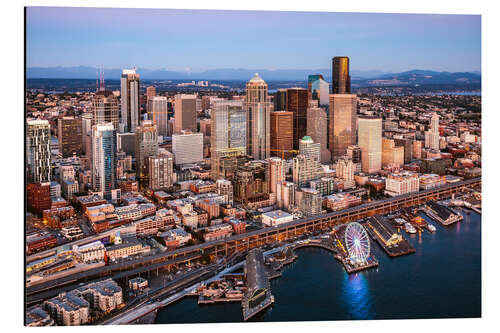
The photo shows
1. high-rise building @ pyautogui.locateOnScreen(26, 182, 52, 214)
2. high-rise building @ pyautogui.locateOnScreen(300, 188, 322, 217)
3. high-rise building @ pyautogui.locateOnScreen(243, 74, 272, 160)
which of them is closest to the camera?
high-rise building @ pyautogui.locateOnScreen(26, 182, 52, 214)

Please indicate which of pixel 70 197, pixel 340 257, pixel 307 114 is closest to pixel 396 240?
pixel 340 257

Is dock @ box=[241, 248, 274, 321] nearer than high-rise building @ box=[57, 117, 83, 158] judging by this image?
Yes

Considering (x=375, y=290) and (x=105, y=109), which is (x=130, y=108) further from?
(x=375, y=290)

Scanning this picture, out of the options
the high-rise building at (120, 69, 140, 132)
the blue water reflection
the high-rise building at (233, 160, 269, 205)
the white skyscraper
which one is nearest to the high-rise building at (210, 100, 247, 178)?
the high-rise building at (233, 160, 269, 205)

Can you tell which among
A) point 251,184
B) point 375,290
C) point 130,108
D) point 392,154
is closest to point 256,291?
point 375,290

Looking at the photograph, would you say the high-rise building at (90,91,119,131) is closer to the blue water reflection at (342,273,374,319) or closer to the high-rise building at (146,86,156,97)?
the high-rise building at (146,86,156,97)

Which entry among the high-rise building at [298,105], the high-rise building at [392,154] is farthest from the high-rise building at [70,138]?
the high-rise building at [392,154]
